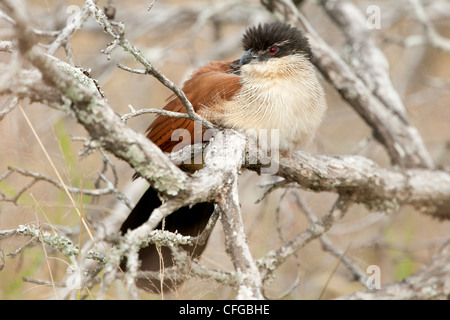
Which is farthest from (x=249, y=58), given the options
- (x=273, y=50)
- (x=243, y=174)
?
(x=243, y=174)

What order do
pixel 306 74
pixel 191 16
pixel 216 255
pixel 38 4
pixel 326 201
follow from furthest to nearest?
1. pixel 38 4
2. pixel 191 16
3. pixel 326 201
4. pixel 216 255
5. pixel 306 74

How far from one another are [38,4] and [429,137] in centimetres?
462

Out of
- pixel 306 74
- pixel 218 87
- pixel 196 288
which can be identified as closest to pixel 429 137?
pixel 306 74

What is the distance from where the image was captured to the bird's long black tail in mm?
2324

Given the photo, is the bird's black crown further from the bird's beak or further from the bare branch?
the bare branch

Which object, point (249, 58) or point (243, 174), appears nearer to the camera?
point (249, 58)

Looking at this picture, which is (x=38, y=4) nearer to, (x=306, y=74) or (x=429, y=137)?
(x=306, y=74)

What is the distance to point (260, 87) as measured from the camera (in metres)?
2.36

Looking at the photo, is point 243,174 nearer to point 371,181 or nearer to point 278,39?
point 371,181

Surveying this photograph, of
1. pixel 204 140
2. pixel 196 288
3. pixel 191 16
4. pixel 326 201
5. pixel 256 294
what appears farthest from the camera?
pixel 191 16

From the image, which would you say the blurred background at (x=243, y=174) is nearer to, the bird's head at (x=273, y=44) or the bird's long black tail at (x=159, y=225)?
the bird's long black tail at (x=159, y=225)

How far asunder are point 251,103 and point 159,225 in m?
0.79

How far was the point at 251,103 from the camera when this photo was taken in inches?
90.3
